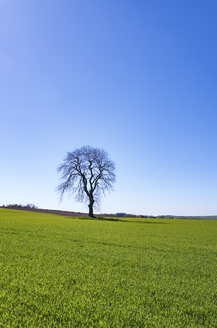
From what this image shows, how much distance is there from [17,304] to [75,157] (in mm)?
36575

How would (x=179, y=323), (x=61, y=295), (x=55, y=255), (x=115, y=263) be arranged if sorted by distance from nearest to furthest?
(x=179, y=323) < (x=61, y=295) < (x=115, y=263) < (x=55, y=255)

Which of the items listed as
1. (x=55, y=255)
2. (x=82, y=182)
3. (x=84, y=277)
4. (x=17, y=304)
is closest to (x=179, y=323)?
(x=84, y=277)

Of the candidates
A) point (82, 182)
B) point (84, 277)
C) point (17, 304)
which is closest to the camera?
point (17, 304)

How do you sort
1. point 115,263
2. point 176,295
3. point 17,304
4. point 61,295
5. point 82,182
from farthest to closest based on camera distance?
point 82,182, point 115,263, point 176,295, point 61,295, point 17,304

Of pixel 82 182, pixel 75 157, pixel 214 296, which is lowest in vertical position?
pixel 214 296

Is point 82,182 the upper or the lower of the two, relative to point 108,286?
upper

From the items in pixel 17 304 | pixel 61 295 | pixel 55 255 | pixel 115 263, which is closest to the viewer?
pixel 17 304

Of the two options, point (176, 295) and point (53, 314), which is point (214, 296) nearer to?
point (176, 295)

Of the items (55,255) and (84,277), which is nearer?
(84,277)

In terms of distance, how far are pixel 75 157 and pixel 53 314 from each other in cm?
3682

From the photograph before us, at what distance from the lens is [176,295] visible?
2.61 metres

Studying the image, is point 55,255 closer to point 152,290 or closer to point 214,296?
point 152,290

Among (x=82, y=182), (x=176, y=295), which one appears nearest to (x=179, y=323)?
(x=176, y=295)

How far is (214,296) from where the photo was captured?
104 inches
